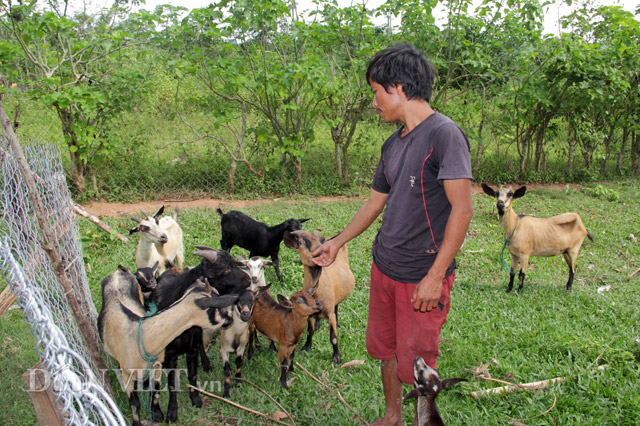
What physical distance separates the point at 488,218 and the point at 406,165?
642 cm

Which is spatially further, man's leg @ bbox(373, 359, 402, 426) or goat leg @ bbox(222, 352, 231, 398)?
goat leg @ bbox(222, 352, 231, 398)

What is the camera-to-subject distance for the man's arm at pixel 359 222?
290 centimetres

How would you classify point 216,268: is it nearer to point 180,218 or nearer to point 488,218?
point 180,218

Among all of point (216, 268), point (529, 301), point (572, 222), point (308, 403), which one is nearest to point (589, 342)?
point (529, 301)

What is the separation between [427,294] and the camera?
2.29m

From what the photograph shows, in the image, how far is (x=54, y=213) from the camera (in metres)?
2.91

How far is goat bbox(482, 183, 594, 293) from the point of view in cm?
546

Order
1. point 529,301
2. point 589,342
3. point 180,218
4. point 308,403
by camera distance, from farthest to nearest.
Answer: point 180,218
point 529,301
point 589,342
point 308,403

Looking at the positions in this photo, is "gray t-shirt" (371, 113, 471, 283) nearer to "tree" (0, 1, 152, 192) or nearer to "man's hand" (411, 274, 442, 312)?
"man's hand" (411, 274, 442, 312)

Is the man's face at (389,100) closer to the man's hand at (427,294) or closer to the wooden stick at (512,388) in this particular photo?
the man's hand at (427,294)

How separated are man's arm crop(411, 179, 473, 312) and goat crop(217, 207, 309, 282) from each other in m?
3.46

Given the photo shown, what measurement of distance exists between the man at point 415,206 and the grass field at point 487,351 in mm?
1090

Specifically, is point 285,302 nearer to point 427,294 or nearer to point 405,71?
point 427,294

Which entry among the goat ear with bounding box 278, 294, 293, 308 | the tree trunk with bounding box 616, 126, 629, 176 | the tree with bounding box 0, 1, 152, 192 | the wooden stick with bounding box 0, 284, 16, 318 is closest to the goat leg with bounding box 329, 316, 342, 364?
the goat ear with bounding box 278, 294, 293, 308
